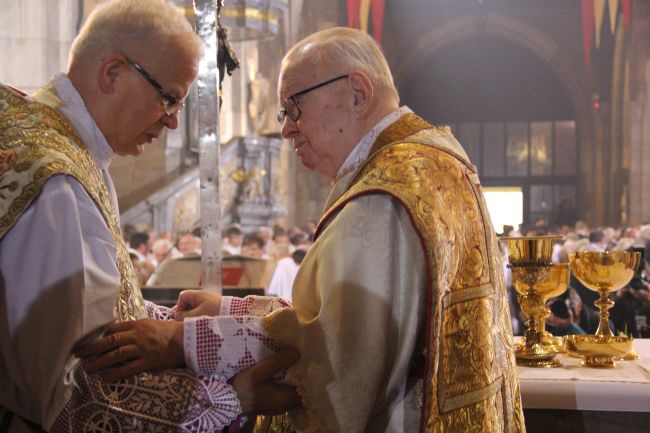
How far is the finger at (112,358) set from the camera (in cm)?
188

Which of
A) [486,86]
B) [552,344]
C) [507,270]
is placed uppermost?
[486,86]

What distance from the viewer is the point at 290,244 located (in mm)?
10094

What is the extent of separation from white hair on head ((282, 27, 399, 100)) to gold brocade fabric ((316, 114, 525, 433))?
139 mm

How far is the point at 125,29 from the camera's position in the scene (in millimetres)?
2154

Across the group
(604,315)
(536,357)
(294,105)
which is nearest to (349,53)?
(294,105)

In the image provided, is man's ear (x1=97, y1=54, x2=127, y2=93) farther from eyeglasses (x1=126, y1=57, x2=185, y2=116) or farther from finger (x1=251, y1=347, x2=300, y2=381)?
finger (x1=251, y1=347, x2=300, y2=381)

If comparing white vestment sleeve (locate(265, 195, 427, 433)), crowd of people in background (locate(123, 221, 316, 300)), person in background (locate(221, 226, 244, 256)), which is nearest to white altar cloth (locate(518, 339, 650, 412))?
white vestment sleeve (locate(265, 195, 427, 433))

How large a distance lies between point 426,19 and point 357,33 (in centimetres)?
2031

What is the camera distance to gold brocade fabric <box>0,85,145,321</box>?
1.88 metres

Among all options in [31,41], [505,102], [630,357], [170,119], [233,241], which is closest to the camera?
[170,119]

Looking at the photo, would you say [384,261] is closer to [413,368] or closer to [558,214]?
[413,368]

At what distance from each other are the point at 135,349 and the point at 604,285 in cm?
195

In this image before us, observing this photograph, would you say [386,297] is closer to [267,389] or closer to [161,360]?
[267,389]

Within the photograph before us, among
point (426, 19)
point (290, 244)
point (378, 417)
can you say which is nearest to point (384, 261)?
point (378, 417)
